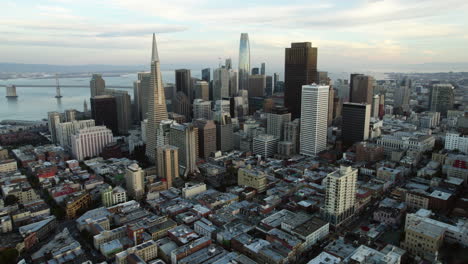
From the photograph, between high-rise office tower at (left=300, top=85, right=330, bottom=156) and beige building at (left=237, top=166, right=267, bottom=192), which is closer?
beige building at (left=237, top=166, right=267, bottom=192)

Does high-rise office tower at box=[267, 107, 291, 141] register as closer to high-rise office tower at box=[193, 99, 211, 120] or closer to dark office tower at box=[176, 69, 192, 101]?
high-rise office tower at box=[193, 99, 211, 120]

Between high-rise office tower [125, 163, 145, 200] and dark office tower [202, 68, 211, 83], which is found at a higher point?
dark office tower [202, 68, 211, 83]

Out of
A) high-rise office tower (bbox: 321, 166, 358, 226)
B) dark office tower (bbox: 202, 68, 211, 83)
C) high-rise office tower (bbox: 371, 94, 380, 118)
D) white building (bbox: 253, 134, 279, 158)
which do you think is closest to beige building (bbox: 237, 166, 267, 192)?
high-rise office tower (bbox: 321, 166, 358, 226)

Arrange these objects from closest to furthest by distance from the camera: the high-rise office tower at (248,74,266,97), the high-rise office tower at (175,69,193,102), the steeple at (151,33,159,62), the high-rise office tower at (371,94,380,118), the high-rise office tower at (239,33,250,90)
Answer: the steeple at (151,33,159,62) < the high-rise office tower at (371,94,380,118) < the high-rise office tower at (175,69,193,102) < the high-rise office tower at (248,74,266,97) < the high-rise office tower at (239,33,250,90)

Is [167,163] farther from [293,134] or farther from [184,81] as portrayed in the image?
[184,81]

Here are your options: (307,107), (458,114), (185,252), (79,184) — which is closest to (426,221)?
(185,252)

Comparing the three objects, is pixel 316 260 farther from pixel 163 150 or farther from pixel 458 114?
pixel 458 114

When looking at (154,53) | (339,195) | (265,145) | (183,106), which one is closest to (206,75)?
(183,106)
